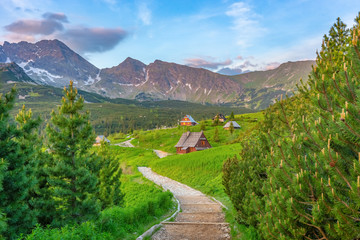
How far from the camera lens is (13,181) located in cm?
1085

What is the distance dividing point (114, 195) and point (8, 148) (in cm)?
1383

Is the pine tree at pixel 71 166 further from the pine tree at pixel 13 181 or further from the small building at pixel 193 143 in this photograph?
the small building at pixel 193 143

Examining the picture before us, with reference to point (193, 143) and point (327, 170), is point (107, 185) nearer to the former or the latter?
point (327, 170)

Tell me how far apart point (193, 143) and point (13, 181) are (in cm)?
6718

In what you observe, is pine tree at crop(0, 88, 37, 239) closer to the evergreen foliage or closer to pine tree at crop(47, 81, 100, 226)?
pine tree at crop(47, 81, 100, 226)

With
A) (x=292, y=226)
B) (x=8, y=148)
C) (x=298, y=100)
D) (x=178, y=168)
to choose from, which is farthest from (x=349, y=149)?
(x=178, y=168)

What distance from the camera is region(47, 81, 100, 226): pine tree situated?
13477mm

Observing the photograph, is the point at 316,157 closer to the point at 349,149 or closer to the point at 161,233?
the point at 349,149

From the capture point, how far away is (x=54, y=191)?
43.0ft

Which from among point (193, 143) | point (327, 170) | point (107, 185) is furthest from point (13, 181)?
point (193, 143)

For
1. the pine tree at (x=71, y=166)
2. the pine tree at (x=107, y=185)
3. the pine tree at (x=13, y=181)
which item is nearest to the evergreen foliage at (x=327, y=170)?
the pine tree at (x=13, y=181)

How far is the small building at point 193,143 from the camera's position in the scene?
76375 millimetres

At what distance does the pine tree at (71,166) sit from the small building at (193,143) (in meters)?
62.0

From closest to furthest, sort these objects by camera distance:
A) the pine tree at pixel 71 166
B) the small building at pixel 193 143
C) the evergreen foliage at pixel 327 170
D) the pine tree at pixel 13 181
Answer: the evergreen foliage at pixel 327 170
the pine tree at pixel 13 181
the pine tree at pixel 71 166
the small building at pixel 193 143
